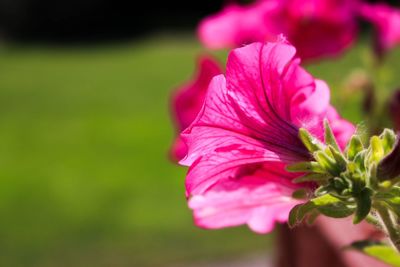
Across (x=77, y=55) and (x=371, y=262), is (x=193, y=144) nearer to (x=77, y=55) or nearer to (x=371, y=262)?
(x=371, y=262)

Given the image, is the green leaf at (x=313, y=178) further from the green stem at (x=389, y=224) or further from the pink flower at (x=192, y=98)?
the pink flower at (x=192, y=98)

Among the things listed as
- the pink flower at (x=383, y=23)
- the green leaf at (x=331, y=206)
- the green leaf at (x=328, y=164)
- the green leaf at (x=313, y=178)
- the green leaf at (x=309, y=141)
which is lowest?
the green leaf at (x=331, y=206)

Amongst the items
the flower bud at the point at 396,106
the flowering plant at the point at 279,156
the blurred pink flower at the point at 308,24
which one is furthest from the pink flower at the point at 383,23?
the flowering plant at the point at 279,156

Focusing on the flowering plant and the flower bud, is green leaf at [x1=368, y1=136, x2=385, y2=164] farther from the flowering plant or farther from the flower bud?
the flower bud

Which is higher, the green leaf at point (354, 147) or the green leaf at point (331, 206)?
the green leaf at point (354, 147)

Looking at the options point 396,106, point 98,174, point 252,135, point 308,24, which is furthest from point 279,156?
point 98,174
